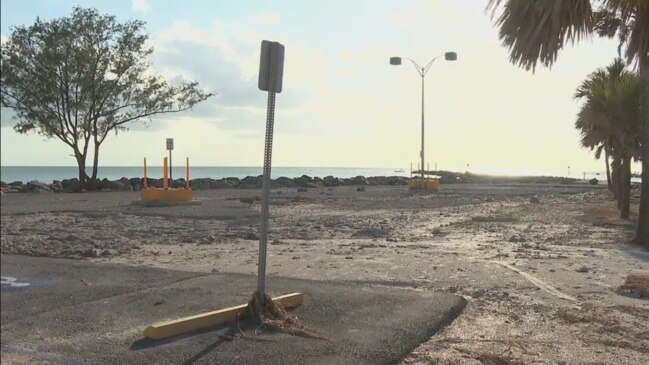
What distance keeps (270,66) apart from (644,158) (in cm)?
984

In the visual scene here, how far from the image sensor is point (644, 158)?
13.2 m

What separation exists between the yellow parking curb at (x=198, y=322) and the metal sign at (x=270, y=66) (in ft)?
6.27

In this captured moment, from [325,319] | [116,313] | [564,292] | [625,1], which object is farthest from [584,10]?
[116,313]

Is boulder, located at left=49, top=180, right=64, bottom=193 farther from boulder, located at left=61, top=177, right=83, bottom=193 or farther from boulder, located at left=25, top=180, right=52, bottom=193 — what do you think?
boulder, located at left=25, top=180, right=52, bottom=193

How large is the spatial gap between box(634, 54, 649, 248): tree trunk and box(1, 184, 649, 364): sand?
0.43 meters

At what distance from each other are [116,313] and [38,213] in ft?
41.6

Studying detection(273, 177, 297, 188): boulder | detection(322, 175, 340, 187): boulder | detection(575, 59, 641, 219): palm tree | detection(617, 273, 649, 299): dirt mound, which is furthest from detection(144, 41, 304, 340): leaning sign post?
detection(322, 175, 340, 187): boulder

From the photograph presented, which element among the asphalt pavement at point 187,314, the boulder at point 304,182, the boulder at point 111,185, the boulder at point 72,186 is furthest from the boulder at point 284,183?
Answer: the asphalt pavement at point 187,314

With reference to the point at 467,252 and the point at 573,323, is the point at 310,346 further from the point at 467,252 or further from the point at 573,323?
the point at 467,252

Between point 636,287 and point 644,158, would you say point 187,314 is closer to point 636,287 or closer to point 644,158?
point 636,287

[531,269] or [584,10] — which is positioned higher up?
[584,10]

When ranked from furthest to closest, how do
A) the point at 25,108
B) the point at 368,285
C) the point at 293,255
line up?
the point at 25,108, the point at 293,255, the point at 368,285

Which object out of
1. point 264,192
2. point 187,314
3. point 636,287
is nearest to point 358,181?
point 636,287

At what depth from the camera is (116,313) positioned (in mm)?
6039
